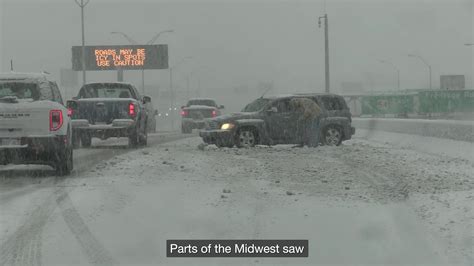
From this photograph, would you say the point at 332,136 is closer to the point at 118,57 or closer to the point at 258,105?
the point at 258,105

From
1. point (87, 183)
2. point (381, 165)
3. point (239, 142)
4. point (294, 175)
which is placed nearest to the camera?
point (87, 183)

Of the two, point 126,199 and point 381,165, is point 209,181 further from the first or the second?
point 381,165

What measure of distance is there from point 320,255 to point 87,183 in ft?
17.6

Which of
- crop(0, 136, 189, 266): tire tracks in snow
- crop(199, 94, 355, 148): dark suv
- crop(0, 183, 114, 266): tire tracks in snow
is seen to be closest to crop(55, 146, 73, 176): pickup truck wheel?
crop(0, 136, 189, 266): tire tracks in snow

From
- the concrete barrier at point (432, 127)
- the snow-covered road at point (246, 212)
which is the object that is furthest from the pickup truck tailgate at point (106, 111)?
the concrete barrier at point (432, 127)

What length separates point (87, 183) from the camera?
→ 1078cm

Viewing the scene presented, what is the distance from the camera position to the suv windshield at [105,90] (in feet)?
64.9

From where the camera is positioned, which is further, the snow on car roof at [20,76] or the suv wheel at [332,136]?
the suv wheel at [332,136]

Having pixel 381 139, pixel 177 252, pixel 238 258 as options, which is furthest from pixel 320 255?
pixel 381 139

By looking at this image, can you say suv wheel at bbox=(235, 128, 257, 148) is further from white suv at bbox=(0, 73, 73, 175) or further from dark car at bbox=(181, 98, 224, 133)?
dark car at bbox=(181, 98, 224, 133)

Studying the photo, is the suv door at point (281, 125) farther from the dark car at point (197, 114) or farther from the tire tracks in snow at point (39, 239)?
the dark car at point (197, 114)

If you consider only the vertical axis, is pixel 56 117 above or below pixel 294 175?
above
